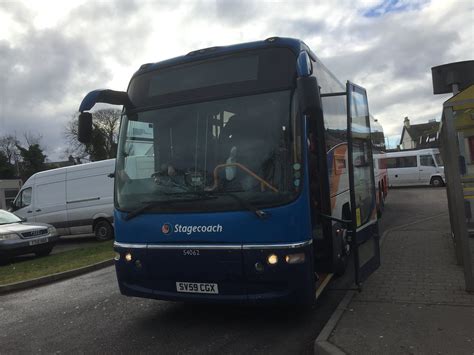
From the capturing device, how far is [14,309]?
22.3 feet

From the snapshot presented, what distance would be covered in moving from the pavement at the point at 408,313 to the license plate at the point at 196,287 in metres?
1.21

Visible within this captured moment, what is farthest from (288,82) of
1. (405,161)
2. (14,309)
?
(405,161)

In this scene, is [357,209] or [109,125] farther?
[109,125]

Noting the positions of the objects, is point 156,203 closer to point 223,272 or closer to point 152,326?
point 223,272

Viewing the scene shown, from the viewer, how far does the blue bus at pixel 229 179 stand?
4.43 meters

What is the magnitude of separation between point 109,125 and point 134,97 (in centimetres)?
5351

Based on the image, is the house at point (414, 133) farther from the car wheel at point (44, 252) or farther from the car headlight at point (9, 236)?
the car headlight at point (9, 236)

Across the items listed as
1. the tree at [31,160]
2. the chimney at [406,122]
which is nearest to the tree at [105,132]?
the tree at [31,160]

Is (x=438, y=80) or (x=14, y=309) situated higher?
(x=438, y=80)

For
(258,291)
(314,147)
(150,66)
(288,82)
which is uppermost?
(150,66)

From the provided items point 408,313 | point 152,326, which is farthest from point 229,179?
point 408,313

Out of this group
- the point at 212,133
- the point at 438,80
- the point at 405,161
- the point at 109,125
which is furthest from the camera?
the point at 109,125

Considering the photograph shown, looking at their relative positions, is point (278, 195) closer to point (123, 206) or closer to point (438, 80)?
point (123, 206)

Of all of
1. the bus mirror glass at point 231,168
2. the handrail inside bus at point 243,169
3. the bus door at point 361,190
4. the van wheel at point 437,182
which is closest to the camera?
the handrail inside bus at point 243,169
